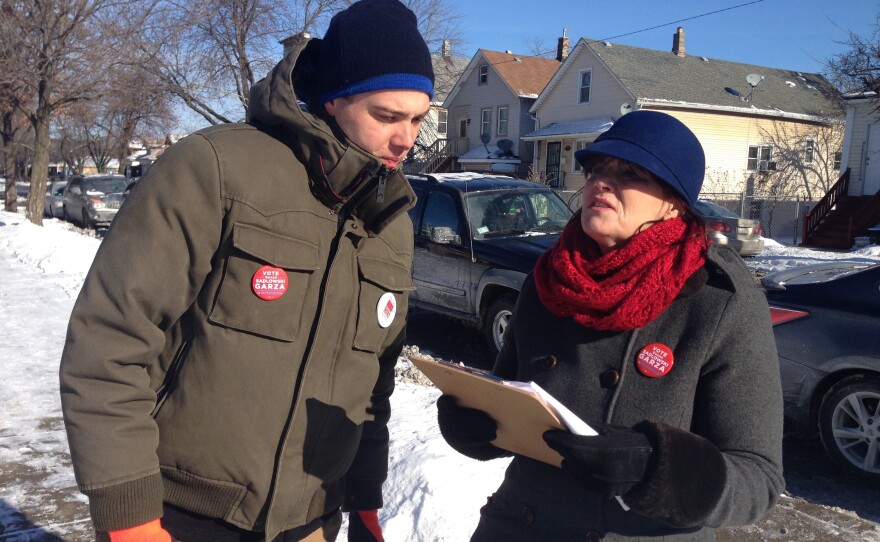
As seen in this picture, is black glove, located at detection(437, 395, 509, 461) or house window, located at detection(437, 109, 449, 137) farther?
house window, located at detection(437, 109, 449, 137)

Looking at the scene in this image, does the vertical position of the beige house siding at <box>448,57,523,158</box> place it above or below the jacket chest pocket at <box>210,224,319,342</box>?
above

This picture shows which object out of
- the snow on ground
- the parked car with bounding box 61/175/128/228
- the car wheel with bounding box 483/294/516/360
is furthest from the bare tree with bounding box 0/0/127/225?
the car wheel with bounding box 483/294/516/360

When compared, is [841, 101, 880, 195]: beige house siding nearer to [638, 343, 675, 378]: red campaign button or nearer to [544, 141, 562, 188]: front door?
[544, 141, 562, 188]: front door

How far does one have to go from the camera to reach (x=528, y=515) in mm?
1950

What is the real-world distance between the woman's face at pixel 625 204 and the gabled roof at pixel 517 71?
35.5m

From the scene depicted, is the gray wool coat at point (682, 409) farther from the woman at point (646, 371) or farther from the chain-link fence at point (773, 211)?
the chain-link fence at point (773, 211)

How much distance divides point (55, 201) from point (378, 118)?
31.4m

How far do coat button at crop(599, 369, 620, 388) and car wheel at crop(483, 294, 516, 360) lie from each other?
5518mm

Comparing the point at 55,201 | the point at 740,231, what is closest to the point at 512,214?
the point at 740,231

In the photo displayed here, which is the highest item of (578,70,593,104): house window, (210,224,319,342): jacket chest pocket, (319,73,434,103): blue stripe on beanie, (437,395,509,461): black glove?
(578,70,593,104): house window

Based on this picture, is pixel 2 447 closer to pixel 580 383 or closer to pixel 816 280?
pixel 580 383

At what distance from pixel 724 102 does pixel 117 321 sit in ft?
108

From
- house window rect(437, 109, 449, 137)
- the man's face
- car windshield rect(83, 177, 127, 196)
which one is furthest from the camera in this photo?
house window rect(437, 109, 449, 137)

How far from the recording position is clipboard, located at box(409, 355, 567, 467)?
62.6 inches
